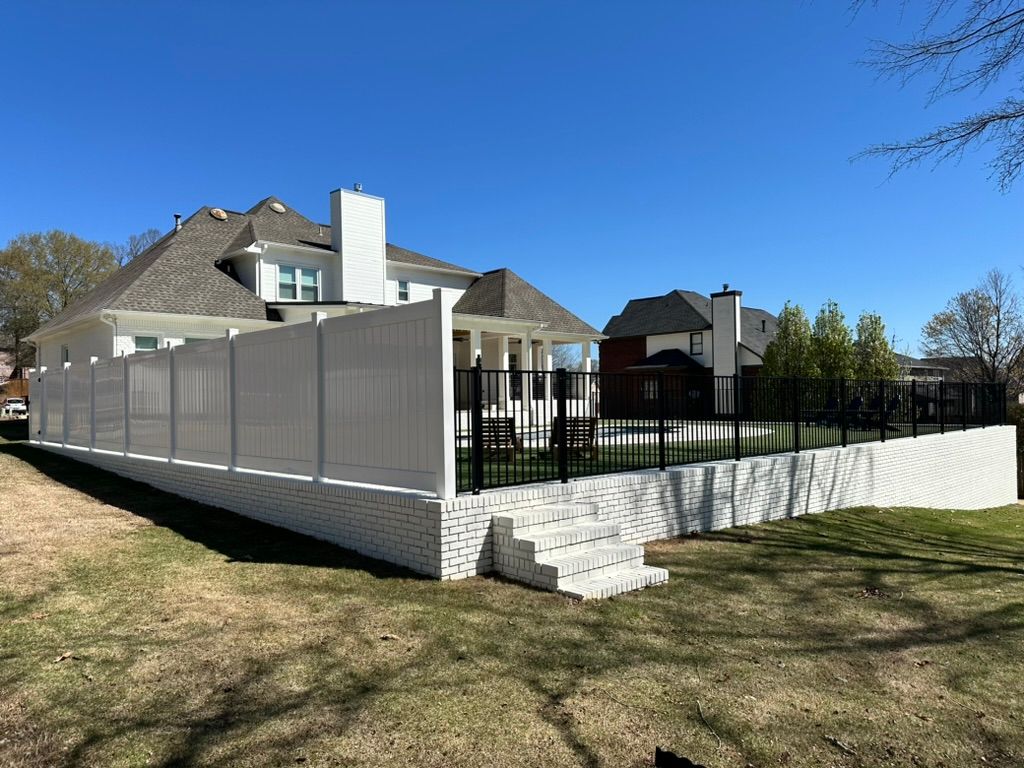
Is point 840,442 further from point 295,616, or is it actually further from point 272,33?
point 272,33

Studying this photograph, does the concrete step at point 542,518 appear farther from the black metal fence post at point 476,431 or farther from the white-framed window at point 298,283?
the white-framed window at point 298,283

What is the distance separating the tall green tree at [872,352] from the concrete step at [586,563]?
1024 inches

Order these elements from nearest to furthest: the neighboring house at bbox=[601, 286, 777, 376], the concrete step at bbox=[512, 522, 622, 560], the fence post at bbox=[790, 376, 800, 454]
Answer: the concrete step at bbox=[512, 522, 622, 560] < the fence post at bbox=[790, 376, 800, 454] < the neighboring house at bbox=[601, 286, 777, 376]

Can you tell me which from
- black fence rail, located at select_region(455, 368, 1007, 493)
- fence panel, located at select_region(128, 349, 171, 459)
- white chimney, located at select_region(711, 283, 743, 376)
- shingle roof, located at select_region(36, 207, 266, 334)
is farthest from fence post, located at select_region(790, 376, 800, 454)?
white chimney, located at select_region(711, 283, 743, 376)

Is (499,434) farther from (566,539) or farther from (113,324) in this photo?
(113,324)

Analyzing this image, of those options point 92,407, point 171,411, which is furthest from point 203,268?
point 171,411

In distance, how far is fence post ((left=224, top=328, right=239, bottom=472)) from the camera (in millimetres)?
8203

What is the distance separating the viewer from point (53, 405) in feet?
47.0

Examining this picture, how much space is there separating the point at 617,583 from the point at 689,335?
31.5 meters

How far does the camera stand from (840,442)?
38.5ft

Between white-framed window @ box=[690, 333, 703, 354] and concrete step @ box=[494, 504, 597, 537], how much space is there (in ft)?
98.3

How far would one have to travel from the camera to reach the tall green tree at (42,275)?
43.2m

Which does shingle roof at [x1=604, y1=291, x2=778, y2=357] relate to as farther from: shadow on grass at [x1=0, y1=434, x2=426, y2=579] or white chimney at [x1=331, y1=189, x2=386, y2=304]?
shadow on grass at [x1=0, y1=434, x2=426, y2=579]

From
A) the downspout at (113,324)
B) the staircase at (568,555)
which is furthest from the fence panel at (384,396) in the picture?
the downspout at (113,324)
